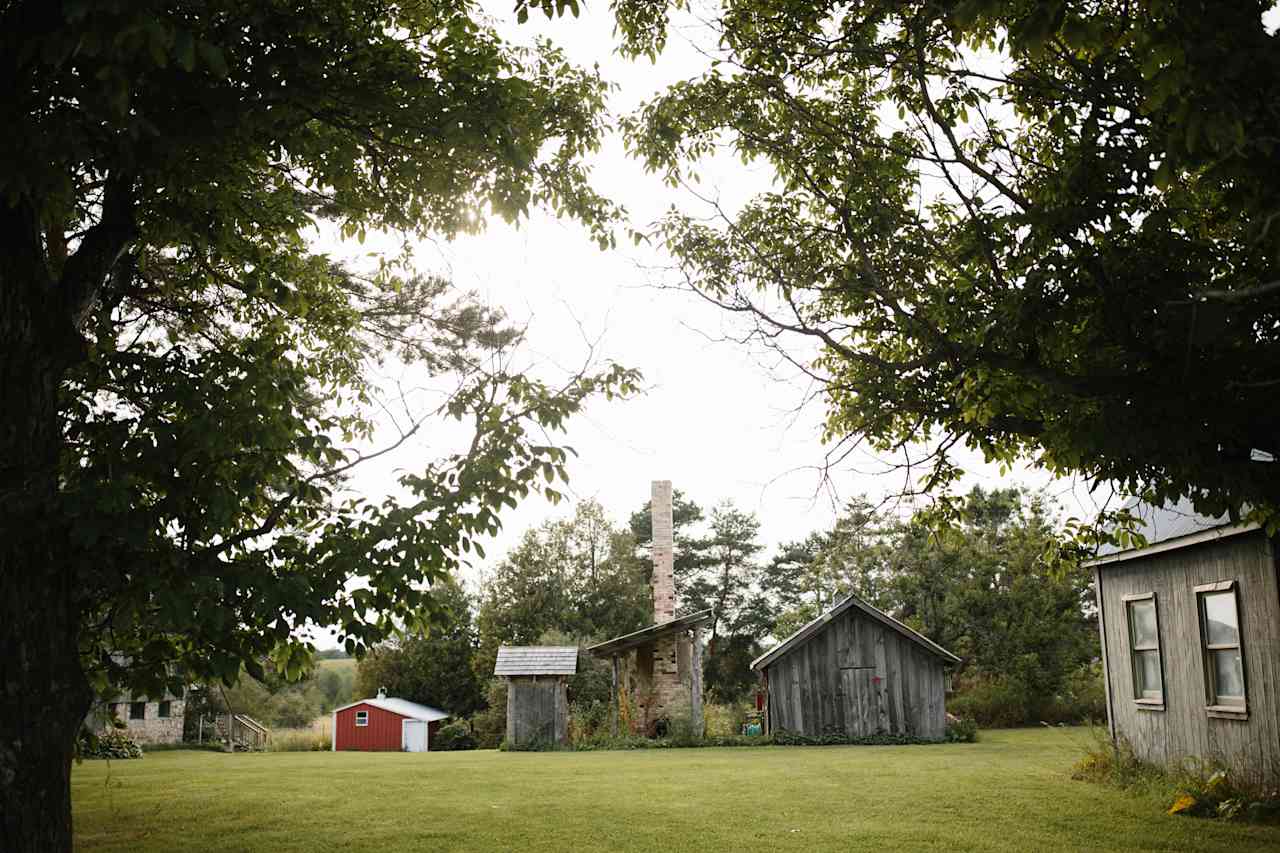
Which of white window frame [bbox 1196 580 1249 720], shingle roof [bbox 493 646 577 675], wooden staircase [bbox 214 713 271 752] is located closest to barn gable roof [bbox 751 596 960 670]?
shingle roof [bbox 493 646 577 675]

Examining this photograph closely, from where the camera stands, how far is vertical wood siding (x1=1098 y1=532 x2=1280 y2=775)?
11438 millimetres

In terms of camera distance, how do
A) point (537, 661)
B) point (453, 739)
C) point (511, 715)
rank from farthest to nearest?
point (453, 739)
point (537, 661)
point (511, 715)

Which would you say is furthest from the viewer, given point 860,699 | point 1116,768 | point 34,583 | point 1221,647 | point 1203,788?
point 860,699

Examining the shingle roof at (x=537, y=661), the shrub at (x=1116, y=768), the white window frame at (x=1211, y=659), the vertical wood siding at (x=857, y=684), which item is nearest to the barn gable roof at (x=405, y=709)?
the shingle roof at (x=537, y=661)

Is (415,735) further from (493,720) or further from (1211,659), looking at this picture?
(1211,659)

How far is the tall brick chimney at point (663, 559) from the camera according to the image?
3362cm

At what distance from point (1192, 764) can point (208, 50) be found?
47.0 feet

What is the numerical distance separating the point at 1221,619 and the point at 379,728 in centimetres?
3035

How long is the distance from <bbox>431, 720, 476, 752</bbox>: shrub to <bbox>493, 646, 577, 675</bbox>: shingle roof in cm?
943

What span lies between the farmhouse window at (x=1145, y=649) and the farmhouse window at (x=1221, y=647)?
1344mm

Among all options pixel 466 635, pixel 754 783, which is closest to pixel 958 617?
pixel 466 635

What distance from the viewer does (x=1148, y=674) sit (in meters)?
15.0

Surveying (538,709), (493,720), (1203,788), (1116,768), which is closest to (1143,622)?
(1116,768)

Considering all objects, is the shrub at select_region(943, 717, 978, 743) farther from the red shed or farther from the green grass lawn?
the red shed
